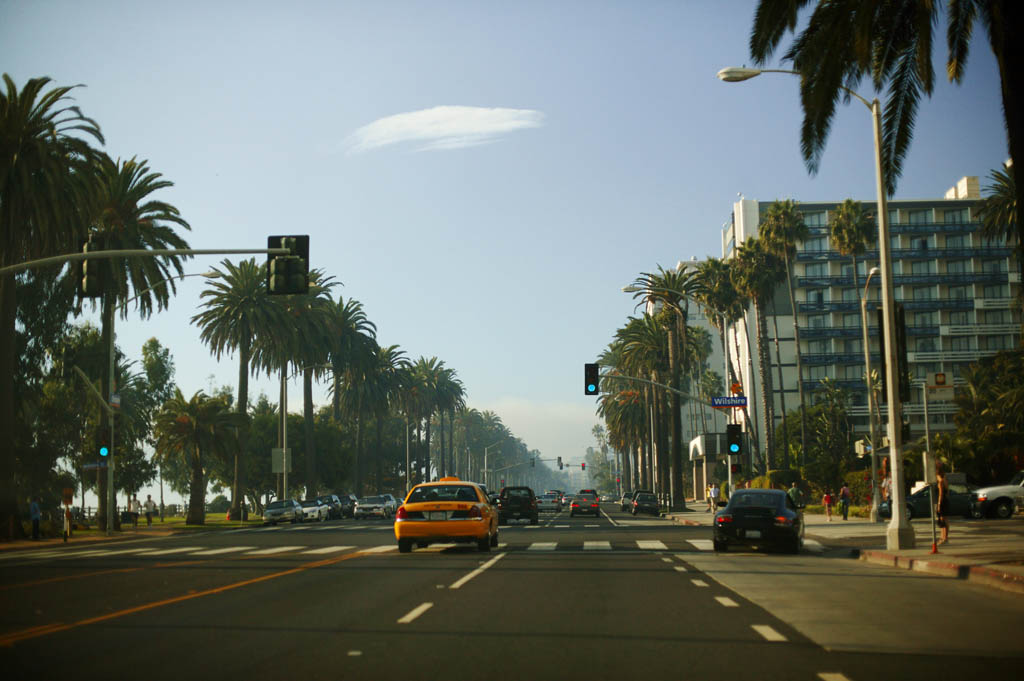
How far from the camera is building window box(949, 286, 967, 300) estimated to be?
12870 centimetres

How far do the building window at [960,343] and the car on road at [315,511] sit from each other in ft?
299

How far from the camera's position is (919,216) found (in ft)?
428

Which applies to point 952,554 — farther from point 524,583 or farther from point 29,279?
point 29,279

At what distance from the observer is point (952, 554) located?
2142cm

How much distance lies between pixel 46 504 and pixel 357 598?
6067cm

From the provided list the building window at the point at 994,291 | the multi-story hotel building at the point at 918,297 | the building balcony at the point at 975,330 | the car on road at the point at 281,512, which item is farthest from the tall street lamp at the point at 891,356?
the building window at the point at 994,291

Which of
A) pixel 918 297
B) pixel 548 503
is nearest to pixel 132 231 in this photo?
pixel 548 503

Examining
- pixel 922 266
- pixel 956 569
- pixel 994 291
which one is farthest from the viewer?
pixel 922 266

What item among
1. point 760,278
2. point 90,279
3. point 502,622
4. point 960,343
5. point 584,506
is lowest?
point 584,506

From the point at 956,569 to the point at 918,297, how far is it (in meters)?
119

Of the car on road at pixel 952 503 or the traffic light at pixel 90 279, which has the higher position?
the traffic light at pixel 90 279

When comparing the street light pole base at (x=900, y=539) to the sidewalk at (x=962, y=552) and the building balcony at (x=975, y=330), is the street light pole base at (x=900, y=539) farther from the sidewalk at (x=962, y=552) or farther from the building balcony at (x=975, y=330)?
the building balcony at (x=975, y=330)

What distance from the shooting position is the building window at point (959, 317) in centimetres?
12825

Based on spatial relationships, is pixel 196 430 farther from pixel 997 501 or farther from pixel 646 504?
pixel 997 501
